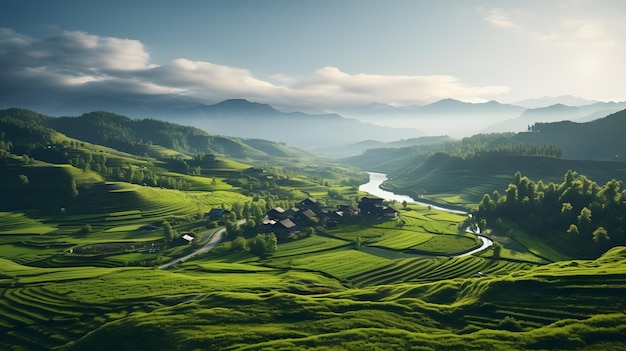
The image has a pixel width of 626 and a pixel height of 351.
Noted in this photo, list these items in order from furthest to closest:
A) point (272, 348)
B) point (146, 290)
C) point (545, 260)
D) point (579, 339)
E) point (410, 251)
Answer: point (410, 251) → point (545, 260) → point (146, 290) → point (272, 348) → point (579, 339)

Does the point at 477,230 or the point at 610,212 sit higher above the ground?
the point at 610,212

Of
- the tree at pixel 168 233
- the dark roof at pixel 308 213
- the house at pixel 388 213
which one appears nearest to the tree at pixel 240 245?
the tree at pixel 168 233

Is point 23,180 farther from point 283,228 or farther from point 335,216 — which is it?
point 335,216

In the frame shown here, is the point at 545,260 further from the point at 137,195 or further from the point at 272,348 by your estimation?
the point at 137,195

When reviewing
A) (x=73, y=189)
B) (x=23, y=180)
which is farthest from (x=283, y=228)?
(x=23, y=180)

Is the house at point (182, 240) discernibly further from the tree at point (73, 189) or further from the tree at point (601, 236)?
the tree at point (601, 236)

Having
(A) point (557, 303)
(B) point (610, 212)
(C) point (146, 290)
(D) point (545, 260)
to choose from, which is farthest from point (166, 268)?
(B) point (610, 212)
